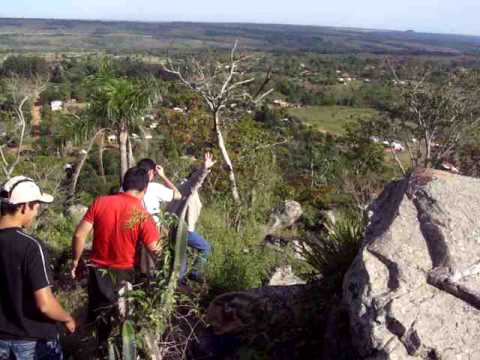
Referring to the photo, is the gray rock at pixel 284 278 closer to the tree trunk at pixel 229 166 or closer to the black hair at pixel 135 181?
the black hair at pixel 135 181

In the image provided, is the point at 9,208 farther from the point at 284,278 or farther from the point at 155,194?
the point at 284,278

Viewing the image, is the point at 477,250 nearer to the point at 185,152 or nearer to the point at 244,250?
the point at 244,250

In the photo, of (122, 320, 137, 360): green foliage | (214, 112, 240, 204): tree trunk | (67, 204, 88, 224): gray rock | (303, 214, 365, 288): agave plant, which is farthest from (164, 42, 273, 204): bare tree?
(122, 320, 137, 360): green foliage

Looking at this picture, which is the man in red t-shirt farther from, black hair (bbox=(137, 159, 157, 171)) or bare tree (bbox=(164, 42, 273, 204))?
bare tree (bbox=(164, 42, 273, 204))

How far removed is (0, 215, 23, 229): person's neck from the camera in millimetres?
2518

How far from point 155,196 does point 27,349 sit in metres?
1.50

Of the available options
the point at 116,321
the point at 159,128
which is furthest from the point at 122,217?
the point at 159,128

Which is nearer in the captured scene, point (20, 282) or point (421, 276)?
point (20, 282)

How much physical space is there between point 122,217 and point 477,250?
6.28 feet

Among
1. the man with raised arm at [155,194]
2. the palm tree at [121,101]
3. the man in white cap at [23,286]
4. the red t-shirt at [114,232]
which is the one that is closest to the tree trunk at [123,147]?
the palm tree at [121,101]

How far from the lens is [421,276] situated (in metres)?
2.65

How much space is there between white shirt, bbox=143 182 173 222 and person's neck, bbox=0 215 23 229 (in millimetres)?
1282

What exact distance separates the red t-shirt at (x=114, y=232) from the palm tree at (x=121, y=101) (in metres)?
3.98

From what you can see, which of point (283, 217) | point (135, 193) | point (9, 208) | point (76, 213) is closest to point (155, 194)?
point (135, 193)
